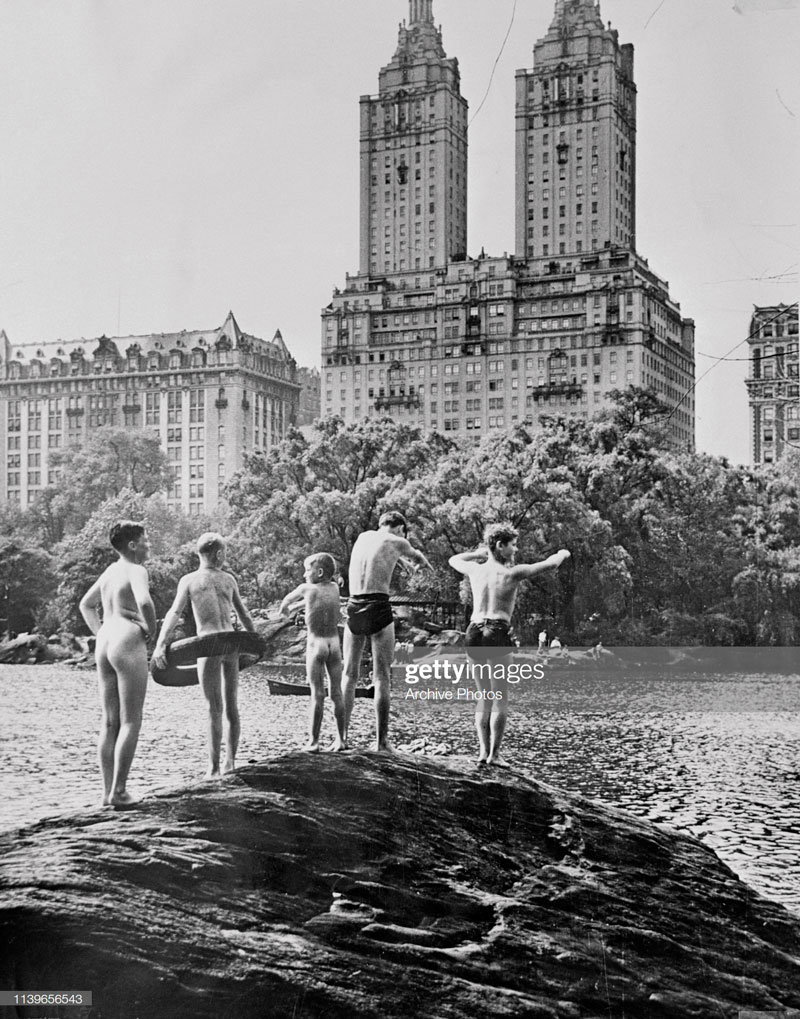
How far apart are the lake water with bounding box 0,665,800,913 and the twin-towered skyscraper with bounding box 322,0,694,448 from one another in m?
1.56

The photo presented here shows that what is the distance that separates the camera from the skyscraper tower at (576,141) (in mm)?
5984

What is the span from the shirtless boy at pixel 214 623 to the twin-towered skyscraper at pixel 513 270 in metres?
2.46

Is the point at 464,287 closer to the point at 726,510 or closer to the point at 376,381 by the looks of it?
the point at 376,381

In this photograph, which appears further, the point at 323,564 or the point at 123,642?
the point at 323,564

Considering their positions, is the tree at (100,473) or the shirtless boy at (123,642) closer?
the shirtless boy at (123,642)

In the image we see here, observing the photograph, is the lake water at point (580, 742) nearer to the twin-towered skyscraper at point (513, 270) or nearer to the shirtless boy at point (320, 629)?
the shirtless boy at point (320, 629)

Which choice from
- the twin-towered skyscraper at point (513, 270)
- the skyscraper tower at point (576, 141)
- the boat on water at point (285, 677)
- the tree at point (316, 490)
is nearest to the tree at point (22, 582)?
the tree at point (316, 490)

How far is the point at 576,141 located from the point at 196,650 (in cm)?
371

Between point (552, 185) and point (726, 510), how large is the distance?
2.42 metres

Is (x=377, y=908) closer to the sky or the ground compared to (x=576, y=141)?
closer to the ground

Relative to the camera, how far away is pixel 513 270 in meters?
6.52

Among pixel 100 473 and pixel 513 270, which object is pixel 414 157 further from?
pixel 100 473

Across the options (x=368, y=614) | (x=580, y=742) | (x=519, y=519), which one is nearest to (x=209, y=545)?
(x=368, y=614)

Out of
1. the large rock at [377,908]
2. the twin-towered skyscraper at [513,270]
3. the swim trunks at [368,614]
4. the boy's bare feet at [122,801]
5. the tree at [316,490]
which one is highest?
the twin-towered skyscraper at [513,270]
